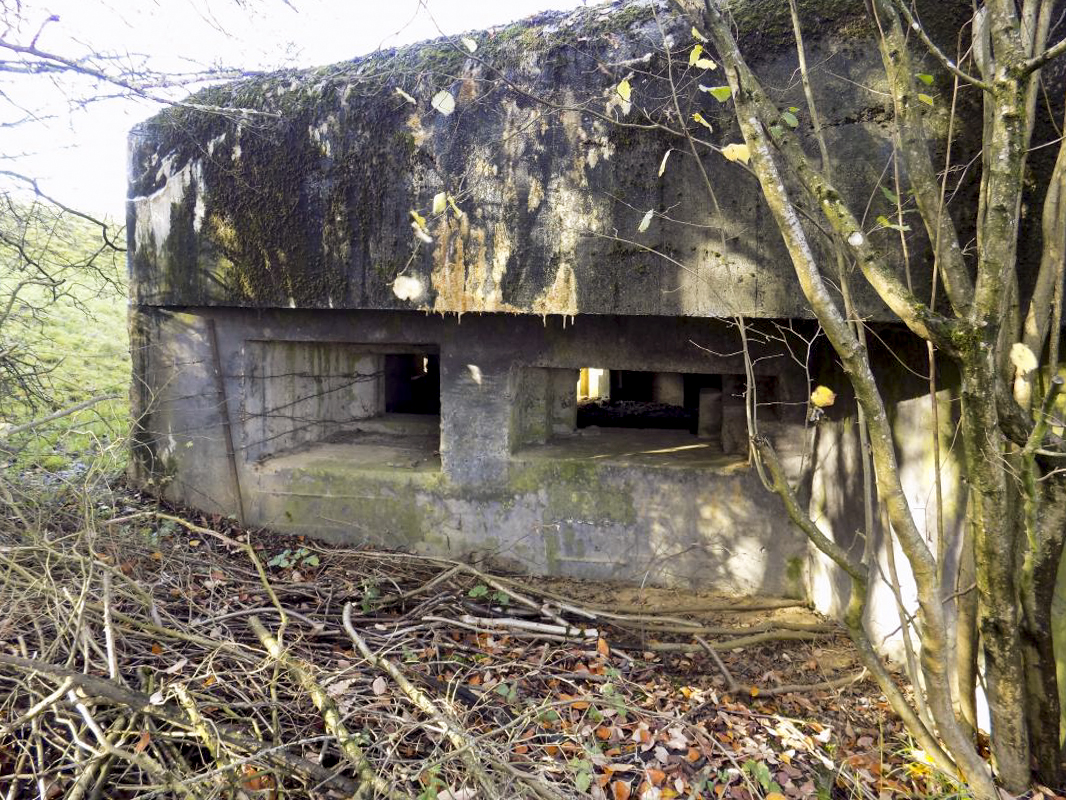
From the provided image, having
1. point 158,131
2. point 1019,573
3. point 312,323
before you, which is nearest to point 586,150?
point 312,323

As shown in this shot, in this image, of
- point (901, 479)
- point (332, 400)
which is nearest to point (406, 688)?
point (901, 479)

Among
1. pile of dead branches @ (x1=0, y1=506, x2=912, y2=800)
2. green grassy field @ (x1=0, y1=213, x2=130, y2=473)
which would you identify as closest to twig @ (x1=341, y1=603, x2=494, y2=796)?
pile of dead branches @ (x1=0, y1=506, x2=912, y2=800)

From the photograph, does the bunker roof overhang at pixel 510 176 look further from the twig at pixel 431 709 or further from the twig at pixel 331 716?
the twig at pixel 331 716

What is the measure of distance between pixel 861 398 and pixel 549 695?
1.80 m

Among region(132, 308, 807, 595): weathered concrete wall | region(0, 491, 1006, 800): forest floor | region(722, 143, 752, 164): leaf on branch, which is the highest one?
region(722, 143, 752, 164): leaf on branch

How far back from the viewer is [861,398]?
2416 millimetres

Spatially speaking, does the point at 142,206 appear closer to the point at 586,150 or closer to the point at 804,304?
the point at 586,150

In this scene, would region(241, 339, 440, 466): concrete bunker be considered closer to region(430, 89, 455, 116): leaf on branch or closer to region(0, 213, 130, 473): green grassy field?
region(0, 213, 130, 473): green grassy field

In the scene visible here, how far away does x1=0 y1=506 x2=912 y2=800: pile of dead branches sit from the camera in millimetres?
2477

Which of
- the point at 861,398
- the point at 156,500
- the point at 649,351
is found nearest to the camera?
the point at 861,398

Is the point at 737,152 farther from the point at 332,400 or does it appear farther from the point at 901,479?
the point at 332,400

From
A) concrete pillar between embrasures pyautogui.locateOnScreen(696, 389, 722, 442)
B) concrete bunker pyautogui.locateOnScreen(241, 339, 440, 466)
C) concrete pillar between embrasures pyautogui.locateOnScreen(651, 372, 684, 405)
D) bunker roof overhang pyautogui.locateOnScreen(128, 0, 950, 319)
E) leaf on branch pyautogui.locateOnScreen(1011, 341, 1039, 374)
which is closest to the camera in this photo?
leaf on branch pyautogui.locateOnScreen(1011, 341, 1039, 374)

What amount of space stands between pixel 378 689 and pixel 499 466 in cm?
184

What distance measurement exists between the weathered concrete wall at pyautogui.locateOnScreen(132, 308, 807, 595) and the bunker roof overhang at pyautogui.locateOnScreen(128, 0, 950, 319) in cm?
62
